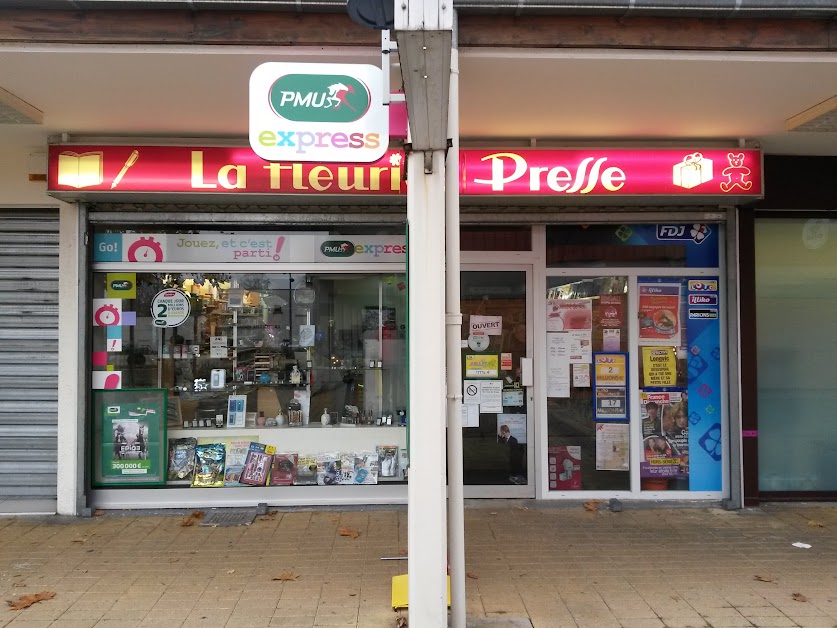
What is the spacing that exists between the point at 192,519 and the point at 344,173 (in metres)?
3.44

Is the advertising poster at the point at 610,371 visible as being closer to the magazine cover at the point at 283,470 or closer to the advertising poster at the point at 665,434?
the advertising poster at the point at 665,434

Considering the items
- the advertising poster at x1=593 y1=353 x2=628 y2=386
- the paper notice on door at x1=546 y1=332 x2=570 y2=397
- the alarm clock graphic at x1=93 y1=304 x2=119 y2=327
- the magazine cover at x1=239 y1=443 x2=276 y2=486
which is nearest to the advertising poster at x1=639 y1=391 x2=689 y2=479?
the advertising poster at x1=593 y1=353 x2=628 y2=386

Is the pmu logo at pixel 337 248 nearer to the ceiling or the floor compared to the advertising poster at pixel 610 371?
nearer to the ceiling

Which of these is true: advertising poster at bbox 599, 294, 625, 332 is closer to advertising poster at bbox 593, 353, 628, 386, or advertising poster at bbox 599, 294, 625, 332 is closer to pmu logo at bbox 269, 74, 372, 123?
advertising poster at bbox 593, 353, 628, 386

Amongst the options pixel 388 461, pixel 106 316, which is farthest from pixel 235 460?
pixel 106 316

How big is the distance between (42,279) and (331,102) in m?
4.57

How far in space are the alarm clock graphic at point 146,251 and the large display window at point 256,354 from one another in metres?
0.01

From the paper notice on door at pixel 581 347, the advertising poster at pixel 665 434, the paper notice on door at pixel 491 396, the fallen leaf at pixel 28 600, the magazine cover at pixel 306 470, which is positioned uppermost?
the paper notice on door at pixel 581 347

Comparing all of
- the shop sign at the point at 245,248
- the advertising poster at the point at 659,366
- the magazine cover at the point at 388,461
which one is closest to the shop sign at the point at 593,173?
the shop sign at the point at 245,248

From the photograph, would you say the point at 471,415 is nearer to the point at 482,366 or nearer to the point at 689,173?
the point at 482,366

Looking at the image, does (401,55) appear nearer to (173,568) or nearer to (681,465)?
(173,568)

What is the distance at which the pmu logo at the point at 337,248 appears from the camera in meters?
6.32

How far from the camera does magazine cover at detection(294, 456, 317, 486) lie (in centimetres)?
629

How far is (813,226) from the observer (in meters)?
6.53
